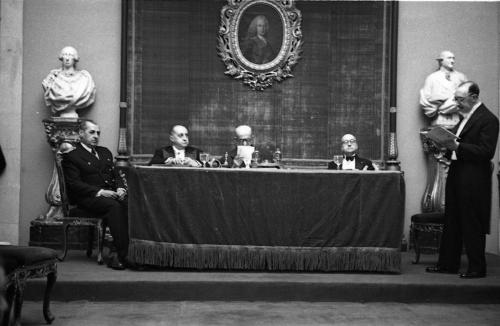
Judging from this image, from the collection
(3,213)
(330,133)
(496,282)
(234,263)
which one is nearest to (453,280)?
(496,282)

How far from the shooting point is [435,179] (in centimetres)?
944

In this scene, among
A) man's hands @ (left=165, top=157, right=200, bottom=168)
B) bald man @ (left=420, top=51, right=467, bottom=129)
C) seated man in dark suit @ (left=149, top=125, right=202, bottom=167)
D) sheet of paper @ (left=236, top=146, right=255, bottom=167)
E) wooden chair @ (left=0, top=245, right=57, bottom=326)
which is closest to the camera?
wooden chair @ (left=0, top=245, right=57, bottom=326)

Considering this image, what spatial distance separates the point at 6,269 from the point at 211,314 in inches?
69.0

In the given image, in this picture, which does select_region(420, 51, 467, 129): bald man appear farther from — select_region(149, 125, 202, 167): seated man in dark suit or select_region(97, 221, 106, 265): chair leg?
select_region(97, 221, 106, 265): chair leg

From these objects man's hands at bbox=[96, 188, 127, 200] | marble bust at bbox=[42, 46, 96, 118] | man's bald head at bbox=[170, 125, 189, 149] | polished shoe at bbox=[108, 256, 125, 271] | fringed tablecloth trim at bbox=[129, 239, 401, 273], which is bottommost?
polished shoe at bbox=[108, 256, 125, 271]

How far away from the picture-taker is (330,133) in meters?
9.66

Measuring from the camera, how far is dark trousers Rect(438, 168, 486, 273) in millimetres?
7188

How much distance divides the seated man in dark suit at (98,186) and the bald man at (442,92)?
3.74 m

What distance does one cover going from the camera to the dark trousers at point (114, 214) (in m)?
7.40

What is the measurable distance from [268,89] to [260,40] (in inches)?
23.4

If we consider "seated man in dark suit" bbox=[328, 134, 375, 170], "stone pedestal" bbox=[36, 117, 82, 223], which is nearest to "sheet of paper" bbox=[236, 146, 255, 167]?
"seated man in dark suit" bbox=[328, 134, 375, 170]

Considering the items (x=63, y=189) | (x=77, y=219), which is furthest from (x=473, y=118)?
(x=63, y=189)

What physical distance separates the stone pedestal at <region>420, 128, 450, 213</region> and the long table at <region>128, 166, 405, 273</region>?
225 centimetres

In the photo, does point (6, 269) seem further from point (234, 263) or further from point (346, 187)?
point (346, 187)
